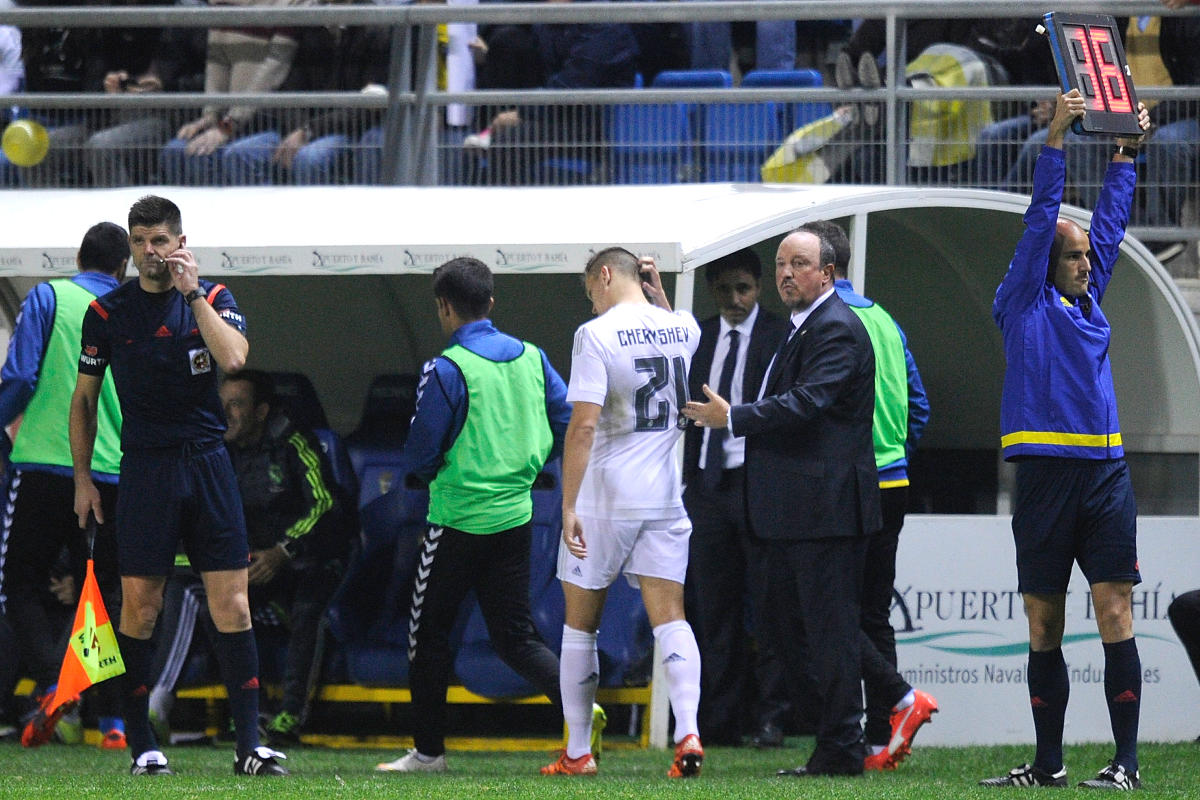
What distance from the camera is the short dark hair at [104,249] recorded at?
6961 mm

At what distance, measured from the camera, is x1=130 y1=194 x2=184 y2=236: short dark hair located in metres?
5.87

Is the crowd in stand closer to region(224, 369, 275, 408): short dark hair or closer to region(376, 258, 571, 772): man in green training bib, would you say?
region(224, 369, 275, 408): short dark hair

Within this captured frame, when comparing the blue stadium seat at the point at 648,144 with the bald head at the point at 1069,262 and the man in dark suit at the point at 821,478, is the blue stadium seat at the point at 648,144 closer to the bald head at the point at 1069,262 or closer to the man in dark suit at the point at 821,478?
the man in dark suit at the point at 821,478

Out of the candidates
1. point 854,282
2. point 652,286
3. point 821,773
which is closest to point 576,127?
point 854,282

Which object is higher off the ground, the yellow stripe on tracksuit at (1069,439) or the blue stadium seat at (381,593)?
the yellow stripe on tracksuit at (1069,439)

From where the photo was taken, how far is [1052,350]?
18.5 feet

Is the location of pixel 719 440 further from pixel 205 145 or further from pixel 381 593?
pixel 205 145

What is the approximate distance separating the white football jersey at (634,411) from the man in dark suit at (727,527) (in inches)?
52.4

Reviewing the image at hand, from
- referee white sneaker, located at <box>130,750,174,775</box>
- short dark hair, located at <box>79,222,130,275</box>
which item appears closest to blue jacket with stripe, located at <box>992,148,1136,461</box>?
referee white sneaker, located at <box>130,750,174,775</box>

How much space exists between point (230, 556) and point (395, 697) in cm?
181

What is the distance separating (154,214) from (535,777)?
225 cm

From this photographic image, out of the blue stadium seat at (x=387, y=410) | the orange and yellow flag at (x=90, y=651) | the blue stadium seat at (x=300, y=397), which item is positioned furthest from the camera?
the blue stadium seat at (x=387, y=410)

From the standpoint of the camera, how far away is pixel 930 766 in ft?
22.0

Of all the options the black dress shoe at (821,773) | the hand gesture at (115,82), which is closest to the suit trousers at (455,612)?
the black dress shoe at (821,773)
